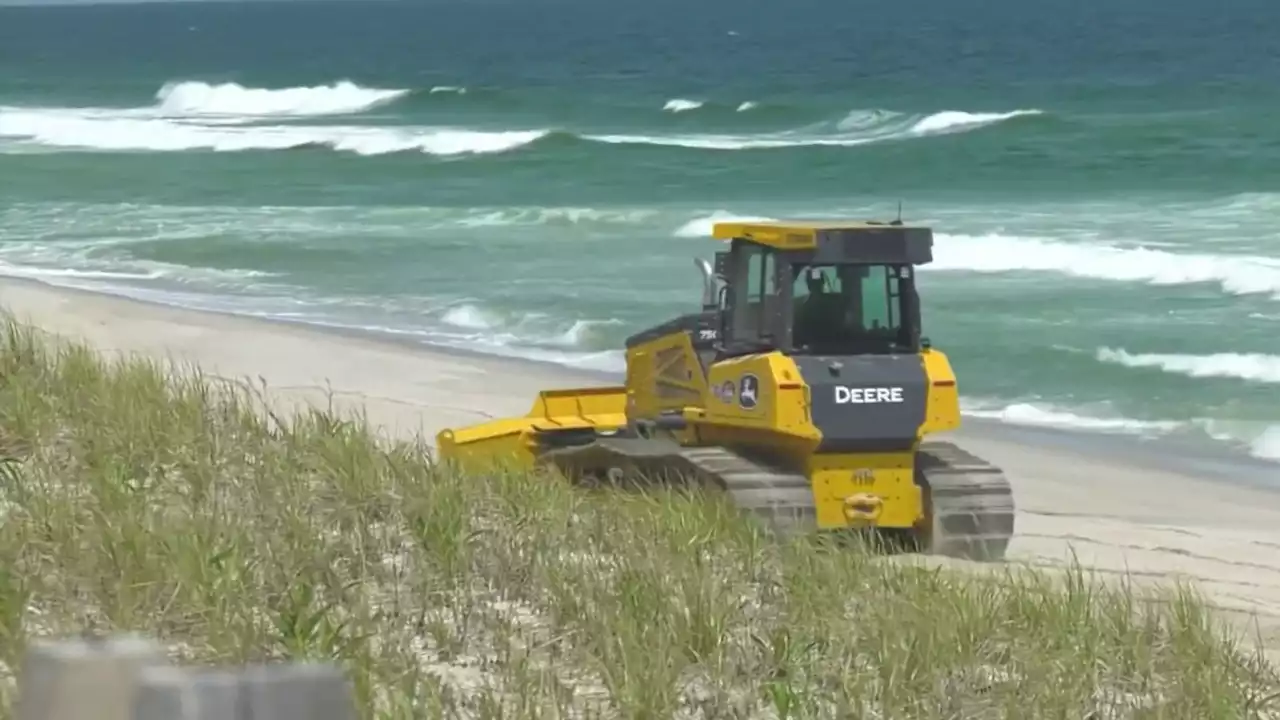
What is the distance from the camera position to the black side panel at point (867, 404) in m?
8.55

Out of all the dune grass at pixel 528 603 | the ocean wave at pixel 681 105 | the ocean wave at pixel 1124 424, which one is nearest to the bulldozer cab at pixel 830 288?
the dune grass at pixel 528 603

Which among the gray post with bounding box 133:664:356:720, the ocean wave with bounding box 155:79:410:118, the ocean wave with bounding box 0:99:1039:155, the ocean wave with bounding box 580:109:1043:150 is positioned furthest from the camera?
the ocean wave with bounding box 155:79:410:118

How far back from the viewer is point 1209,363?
48.8ft

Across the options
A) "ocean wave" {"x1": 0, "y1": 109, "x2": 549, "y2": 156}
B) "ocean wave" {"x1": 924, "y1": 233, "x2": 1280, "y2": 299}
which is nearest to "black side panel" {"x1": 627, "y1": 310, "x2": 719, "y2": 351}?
"ocean wave" {"x1": 924, "y1": 233, "x2": 1280, "y2": 299}

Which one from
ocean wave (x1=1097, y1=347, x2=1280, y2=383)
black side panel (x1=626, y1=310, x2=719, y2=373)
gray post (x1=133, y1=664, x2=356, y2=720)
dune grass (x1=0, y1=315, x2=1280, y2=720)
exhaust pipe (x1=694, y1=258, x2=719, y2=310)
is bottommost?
ocean wave (x1=1097, y1=347, x2=1280, y2=383)

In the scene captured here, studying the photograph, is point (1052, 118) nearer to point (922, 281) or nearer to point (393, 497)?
point (922, 281)

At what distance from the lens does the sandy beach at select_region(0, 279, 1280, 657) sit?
9.67m

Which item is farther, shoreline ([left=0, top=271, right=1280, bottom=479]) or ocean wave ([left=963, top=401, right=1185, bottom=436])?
ocean wave ([left=963, top=401, right=1185, bottom=436])

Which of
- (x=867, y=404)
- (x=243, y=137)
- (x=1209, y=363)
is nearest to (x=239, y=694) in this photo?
(x=867, y=404)

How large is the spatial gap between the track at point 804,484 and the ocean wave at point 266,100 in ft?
158

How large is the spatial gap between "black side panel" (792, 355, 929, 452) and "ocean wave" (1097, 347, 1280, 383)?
663 cm

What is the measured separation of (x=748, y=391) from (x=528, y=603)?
366 centimetres

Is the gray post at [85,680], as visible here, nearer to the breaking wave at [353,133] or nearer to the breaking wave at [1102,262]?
the breaking wave at [1102,262]

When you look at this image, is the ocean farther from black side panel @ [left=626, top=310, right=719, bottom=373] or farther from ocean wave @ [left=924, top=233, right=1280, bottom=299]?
black side panel @ [left=626, top=310, right=719, bottom=373]
